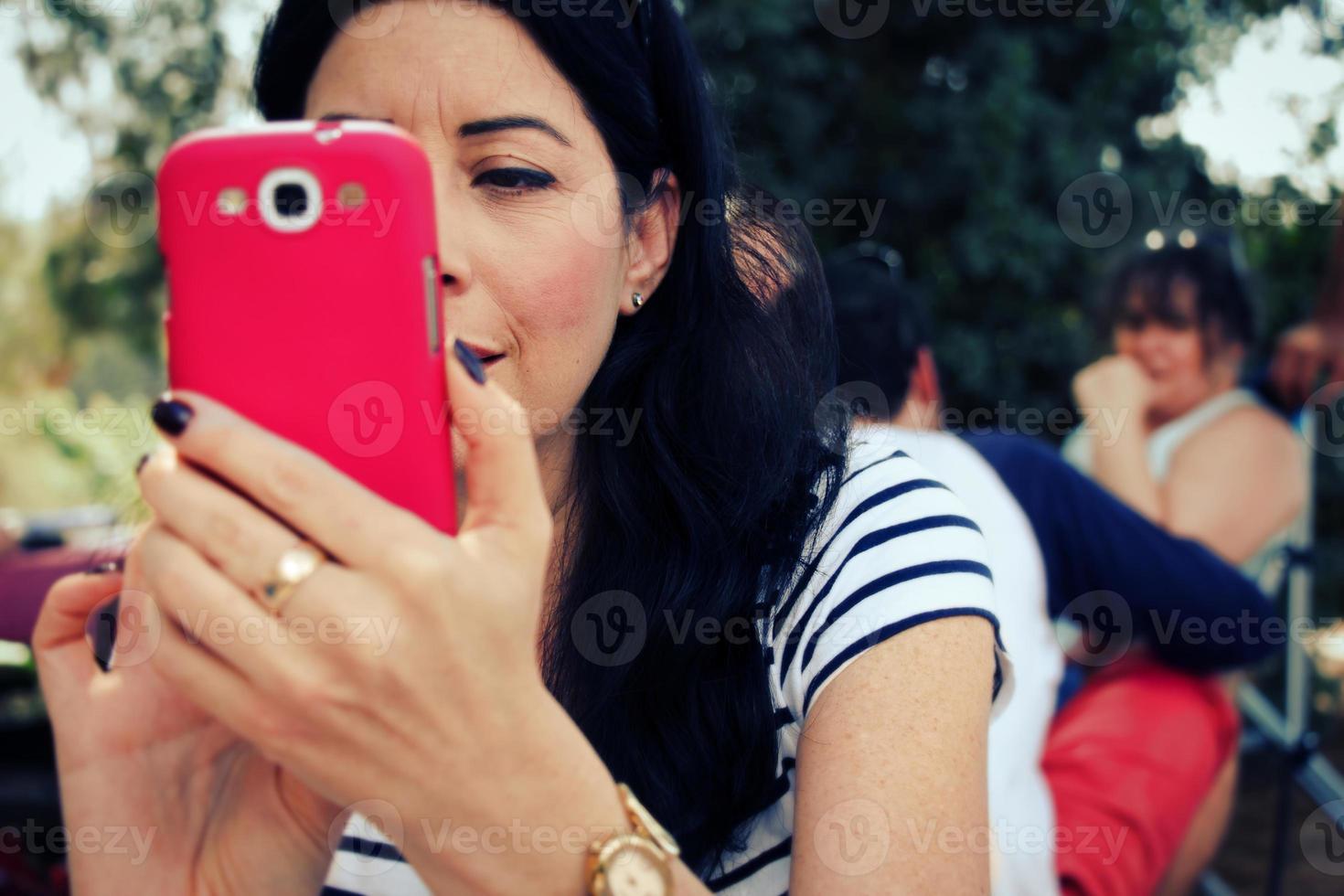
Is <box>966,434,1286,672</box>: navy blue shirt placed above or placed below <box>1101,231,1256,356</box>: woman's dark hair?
below

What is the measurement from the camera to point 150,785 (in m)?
1.19

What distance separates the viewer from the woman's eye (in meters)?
1.33

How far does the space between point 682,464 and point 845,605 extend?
1.34 ft

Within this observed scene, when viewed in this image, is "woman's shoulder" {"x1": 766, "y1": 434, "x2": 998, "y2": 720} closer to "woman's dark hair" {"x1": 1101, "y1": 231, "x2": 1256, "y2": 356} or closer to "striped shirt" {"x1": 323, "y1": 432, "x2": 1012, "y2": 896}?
"striped shirt" {"x1": 323, "y1": 432, "x2": 1012, "y2": 896}

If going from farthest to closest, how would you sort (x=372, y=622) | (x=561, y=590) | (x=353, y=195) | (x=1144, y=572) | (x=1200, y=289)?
(x=1200, y=289) → (x=1144, y=572) → (x=561, y=590) → (x=353, y=195) → (x=372, y=622)

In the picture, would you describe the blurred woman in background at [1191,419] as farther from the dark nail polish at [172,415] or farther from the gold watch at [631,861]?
the dark nail polish at [172,415]

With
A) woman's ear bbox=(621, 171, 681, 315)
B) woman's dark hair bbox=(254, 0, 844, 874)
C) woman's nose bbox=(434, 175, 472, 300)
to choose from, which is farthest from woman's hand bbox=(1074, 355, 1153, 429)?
woman's nose bbox=(434, 175, 472, 300)

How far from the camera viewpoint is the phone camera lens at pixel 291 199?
33.5 inches

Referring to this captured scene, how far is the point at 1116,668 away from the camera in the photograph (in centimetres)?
274

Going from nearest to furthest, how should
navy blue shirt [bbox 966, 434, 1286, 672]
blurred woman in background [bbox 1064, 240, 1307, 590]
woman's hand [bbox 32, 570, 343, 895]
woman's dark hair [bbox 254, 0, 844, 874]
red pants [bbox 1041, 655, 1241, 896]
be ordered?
1. woman's hand [bbox 32, 570, 343, 895]
2. woman's dark hair [bbox 254, 0, 844, 874]
3. red pants [bbox 1041, 655, 1241, 896]
4. navy blue shirt [bbox 966, 434, 1286, 672]
5. blurred woman in background [bbox 1064, 240, 1307, 590]

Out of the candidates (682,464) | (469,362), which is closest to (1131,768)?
(682,464)

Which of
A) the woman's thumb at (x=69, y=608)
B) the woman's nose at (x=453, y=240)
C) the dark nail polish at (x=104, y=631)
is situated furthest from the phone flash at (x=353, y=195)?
the dark nail polish at (x=104, y=631)

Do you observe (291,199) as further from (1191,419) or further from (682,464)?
(1191,419)

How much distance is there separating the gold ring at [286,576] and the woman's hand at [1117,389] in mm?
3390
